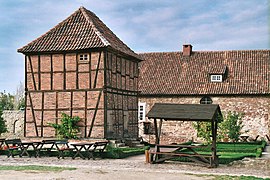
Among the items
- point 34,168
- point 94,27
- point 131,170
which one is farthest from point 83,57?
point 131,170

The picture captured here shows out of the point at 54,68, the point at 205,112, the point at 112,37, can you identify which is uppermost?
the point at 112,37

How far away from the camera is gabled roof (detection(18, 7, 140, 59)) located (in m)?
25.1

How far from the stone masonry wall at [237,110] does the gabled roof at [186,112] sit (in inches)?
581

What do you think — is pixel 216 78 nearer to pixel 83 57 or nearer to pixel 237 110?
pixel 237 110

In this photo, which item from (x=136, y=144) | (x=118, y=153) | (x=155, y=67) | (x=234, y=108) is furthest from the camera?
(x=155, y=67)

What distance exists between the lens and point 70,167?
53.4ft

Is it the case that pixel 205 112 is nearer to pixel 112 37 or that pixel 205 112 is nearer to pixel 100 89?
pixel 100 89

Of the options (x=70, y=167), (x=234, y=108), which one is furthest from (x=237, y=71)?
(x=70, y=167)

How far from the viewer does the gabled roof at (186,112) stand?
55.8ft

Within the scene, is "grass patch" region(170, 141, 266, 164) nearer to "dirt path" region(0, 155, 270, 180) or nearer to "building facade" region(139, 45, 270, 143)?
"dirt path" region(0, 155, 270, 180)

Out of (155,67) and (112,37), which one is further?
(155,67)

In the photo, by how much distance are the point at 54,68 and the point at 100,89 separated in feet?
10.6

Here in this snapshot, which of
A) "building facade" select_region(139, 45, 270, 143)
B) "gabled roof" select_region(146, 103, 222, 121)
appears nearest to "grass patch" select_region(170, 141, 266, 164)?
"gabled roof" select_region(146, 103, 222, 121)

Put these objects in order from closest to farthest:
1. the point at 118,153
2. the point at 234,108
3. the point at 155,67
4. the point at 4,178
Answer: the point at 4,178 → the point at 118,153 → the point at 234,108 → the point at 155,67
